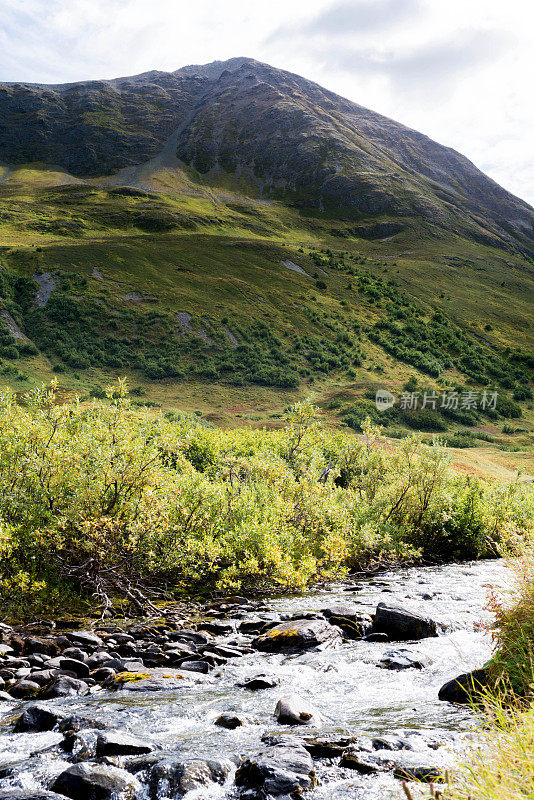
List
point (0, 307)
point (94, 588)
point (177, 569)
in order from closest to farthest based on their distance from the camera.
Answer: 1. point (94, 588)
2. point (177, 569)
3. point (0, 307)

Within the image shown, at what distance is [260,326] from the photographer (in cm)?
11344

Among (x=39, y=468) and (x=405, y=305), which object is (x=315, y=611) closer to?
(x=39, y=468)

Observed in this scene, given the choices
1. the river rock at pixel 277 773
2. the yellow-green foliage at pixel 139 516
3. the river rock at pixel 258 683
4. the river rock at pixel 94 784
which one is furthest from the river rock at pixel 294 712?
the yellow-green foliage at pixel 139 516

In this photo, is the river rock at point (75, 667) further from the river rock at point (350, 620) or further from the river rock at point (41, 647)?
the river rock at point (350, 620)

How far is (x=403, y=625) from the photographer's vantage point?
12.6 meters

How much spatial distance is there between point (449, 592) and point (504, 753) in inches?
559

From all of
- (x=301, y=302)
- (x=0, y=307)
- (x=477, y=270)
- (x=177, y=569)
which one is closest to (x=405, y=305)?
(x=301, y=302)

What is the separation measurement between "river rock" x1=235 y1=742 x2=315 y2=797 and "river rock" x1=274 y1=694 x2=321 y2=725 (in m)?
1.25

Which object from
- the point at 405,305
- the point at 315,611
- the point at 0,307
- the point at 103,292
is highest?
the point at 405,305

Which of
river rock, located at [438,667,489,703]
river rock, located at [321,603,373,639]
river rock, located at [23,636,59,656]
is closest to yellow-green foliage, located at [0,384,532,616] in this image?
river rock, located at [23,636,59,656]

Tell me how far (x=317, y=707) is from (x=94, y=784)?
13.0ft

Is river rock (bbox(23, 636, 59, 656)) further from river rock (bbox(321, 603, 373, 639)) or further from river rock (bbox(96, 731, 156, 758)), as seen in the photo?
river rock (bbox(321, 603, 373, 639))

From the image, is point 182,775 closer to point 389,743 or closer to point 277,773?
point 277,773

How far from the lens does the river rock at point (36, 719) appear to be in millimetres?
7047
